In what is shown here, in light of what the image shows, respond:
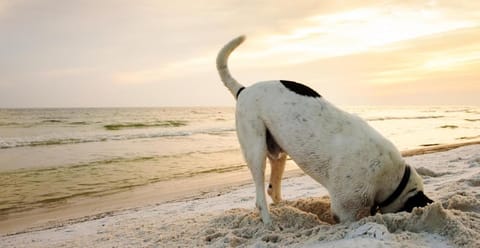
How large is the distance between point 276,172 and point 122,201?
4627 millimetres

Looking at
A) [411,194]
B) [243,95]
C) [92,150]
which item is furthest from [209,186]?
[92,150]

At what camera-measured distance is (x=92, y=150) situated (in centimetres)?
1730

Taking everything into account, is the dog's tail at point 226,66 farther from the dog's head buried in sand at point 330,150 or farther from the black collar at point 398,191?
the black collar at point 398,191

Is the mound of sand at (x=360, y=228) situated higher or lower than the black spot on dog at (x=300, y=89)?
lower

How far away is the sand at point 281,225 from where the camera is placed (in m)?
3.34

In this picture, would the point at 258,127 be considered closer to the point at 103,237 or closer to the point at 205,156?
the point at 103,237

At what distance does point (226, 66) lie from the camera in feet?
15.8

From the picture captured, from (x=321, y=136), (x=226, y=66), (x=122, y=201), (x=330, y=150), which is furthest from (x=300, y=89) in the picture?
(x=122, y=201)

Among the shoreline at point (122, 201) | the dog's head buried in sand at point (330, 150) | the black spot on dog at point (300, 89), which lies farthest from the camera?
the shoreline at point (122, 201)

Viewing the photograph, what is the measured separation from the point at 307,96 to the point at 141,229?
2.65 m

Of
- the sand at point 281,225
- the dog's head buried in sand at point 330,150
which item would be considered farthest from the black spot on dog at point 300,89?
the sand at point 281,225

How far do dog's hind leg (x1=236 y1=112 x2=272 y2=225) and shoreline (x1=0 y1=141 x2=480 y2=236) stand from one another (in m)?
3.72

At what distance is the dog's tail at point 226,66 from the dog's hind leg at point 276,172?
2.70ft

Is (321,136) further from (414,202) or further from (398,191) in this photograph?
(414,202)
